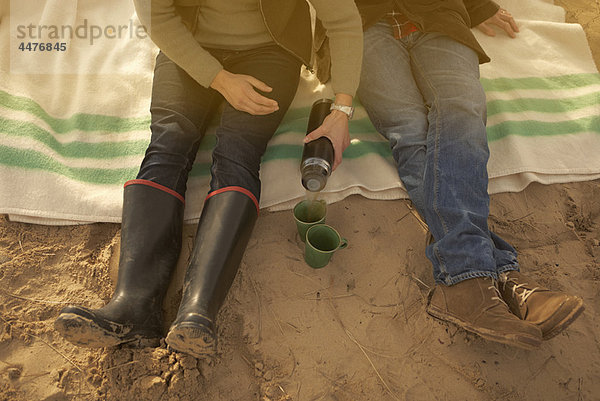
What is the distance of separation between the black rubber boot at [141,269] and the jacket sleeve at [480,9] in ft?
5.97

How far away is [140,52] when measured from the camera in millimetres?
2186

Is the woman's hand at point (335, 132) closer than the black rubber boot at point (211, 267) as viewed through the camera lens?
No

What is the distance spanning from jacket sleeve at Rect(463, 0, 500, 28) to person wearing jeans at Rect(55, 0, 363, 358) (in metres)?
0.97

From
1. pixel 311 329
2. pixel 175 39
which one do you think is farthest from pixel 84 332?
pixel 175 39

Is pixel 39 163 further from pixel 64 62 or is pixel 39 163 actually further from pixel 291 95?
pixel 291 95

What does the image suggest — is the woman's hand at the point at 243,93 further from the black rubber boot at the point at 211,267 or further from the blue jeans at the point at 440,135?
the blue jeans at the point at 440,135

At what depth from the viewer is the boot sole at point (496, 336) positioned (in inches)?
48.7

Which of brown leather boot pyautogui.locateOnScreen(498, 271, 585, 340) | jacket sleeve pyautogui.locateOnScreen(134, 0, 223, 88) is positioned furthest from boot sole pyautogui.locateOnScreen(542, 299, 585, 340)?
jacket sleeve pyautogui.locateOnScreen(134, 0, 223, 88)

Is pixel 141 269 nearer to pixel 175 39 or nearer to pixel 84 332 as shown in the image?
pixel 84 332

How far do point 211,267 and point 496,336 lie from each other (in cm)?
94

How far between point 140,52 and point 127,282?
4.68 feet

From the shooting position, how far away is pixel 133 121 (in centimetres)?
195

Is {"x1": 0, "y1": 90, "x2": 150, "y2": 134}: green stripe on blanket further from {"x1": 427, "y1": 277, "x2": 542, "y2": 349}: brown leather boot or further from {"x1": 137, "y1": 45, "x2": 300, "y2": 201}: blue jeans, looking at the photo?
{"x1": 427, "y1": 277, "x2": 542, "y2": 349}: brown leather boot

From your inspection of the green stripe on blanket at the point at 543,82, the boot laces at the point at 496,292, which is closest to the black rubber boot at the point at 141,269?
the boot laces at the point at 496,292
